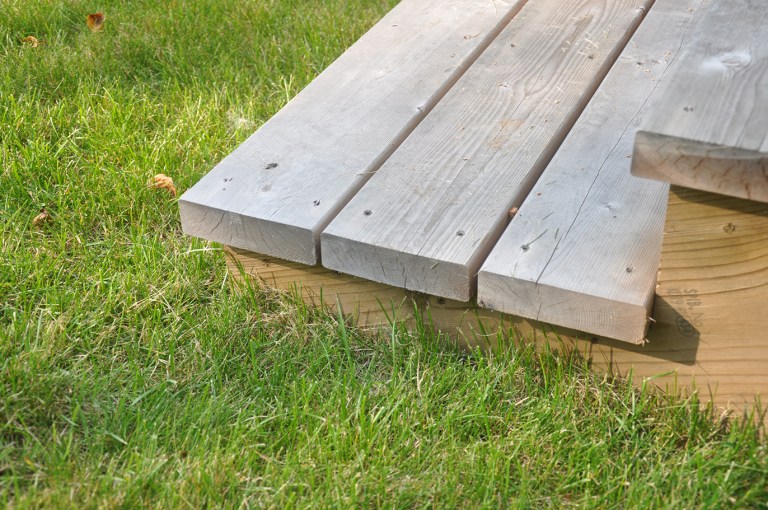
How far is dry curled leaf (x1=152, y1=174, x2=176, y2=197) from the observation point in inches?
111

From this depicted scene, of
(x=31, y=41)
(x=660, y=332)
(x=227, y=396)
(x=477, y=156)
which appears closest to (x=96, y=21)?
(x=31, y=41)

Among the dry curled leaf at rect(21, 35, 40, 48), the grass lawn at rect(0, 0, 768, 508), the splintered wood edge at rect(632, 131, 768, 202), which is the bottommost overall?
the grass lawn at rect(0, 0, 768, 508)

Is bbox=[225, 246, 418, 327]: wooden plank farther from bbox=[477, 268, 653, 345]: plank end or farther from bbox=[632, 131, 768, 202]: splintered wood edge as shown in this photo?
bbox=[632, 131, 768, 202]: splintered wood edge

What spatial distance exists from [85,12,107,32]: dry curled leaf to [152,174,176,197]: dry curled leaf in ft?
3.76

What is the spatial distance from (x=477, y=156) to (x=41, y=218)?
130 centimetres

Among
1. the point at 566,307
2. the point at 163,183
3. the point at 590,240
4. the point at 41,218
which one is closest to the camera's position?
the point at 566,307

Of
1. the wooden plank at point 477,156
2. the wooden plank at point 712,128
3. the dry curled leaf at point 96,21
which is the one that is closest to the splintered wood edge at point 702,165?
the wooden plank at point 712,128

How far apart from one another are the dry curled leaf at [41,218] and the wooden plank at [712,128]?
5.91 ft

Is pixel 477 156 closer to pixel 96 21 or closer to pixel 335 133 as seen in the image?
pixel 335 133

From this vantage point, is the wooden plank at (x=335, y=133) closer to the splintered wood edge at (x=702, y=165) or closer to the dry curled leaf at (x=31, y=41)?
the splintered wood edge at (x=702, y=165)

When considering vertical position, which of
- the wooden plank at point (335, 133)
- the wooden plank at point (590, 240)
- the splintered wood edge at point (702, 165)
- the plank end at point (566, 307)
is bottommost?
the plank end at point (566, 307)

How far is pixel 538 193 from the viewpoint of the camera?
2215mm

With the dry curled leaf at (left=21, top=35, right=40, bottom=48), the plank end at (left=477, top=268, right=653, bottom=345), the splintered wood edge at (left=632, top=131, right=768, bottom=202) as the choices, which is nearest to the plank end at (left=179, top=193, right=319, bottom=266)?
the plank end at (left=477, top=268, right=653, bottom=345)

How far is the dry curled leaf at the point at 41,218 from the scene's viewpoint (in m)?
2.71
